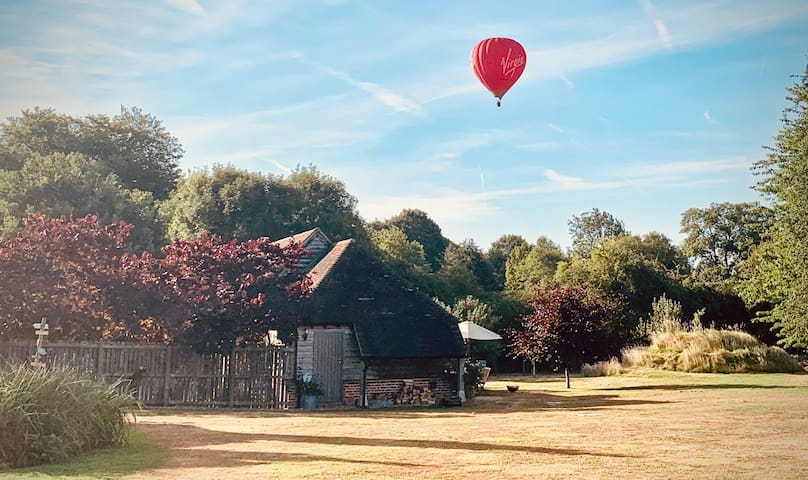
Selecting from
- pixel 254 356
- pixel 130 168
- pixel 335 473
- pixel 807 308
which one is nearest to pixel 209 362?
pixel 254 356

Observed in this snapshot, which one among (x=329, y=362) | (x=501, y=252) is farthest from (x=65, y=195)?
(x=501, y=252)

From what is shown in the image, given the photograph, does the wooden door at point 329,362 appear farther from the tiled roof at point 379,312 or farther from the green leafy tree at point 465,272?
the green leafy tree at point 465,272

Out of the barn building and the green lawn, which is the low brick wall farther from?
the green lawn

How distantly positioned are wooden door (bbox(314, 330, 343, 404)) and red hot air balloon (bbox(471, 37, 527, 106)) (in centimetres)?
796

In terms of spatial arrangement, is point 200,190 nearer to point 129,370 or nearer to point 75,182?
point 75,182

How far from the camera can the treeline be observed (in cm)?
2917

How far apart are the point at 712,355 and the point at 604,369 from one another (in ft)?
15.7

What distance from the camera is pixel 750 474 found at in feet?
28.1

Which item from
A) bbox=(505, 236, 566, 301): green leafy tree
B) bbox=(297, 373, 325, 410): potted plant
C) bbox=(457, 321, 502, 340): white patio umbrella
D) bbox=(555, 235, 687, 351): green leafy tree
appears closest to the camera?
bbox=(297, 373, 325, 410): potted plant

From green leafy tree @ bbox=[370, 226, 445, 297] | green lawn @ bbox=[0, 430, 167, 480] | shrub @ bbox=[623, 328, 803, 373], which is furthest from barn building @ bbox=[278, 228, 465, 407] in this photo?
green leafy tree @ bbox=[370, 226, 445, 297]

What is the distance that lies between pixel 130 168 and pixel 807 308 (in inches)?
1763

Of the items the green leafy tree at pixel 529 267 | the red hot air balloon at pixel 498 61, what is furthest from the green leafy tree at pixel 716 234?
the red hot air balloon at pixel 498 61

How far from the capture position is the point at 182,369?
61.6 feet

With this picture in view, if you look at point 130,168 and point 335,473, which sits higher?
point 130,168
